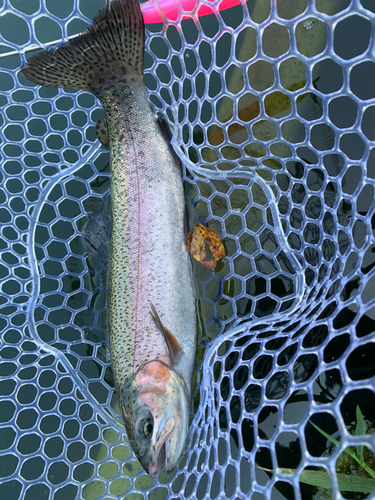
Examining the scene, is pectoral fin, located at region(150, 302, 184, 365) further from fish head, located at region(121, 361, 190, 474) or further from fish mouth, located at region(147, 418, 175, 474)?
fish mouth, located at region(147, 418, 175, 474)

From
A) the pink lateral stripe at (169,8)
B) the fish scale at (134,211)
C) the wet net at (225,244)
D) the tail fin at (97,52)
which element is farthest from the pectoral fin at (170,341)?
the pink lateral stripe at (169,8)

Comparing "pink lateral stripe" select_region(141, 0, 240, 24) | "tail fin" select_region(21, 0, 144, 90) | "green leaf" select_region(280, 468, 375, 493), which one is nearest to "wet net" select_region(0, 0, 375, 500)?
"pink lateral stripe" select_region(141, 0, 240, 24)

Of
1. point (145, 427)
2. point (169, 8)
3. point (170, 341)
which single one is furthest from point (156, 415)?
point (169, 8)

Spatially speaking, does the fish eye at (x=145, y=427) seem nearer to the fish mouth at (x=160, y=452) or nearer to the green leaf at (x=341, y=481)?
the fish mouth at (x=160, y=452)

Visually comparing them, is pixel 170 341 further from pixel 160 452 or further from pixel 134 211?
pixel 134 211

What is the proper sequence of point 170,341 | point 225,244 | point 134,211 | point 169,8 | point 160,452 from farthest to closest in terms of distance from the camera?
1. point 225,244
2. point 169,8
3. point 134,211
4. point 170,341
5. point 160,452
